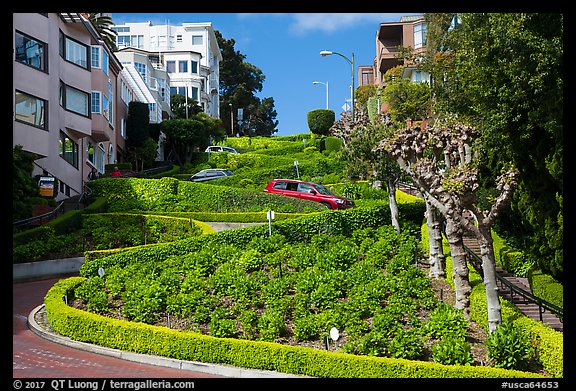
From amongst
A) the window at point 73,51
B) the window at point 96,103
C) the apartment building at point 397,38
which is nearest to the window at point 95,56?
the window at point 96,103

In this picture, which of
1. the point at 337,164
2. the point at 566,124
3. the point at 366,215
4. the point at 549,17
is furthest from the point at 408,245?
the point at 337,164

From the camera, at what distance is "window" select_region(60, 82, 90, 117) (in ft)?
121

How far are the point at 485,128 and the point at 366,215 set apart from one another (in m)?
7.60

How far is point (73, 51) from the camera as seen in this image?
38.3m

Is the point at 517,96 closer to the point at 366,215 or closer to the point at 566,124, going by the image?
the point at 566,124

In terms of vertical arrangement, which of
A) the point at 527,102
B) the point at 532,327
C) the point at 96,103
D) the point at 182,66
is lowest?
the point at 532,327

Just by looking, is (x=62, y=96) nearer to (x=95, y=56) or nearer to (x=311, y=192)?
(x=95, y=56)

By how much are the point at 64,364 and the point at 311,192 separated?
61.9ft

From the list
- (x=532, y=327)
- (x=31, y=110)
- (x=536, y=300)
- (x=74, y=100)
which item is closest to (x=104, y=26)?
(x=74, y=100)

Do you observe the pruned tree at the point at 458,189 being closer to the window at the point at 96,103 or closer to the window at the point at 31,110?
the window at the point at 31,110

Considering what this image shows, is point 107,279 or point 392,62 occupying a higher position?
point 392,62

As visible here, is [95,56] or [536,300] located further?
[95,56]

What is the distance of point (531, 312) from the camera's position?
1744 centimetres

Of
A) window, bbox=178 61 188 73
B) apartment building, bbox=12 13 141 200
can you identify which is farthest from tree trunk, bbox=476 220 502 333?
window, bbox=178 61 188 73
